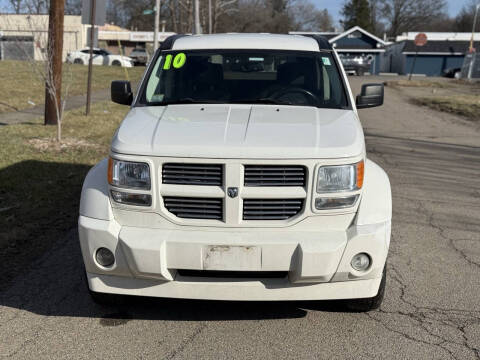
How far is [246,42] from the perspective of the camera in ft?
18.1

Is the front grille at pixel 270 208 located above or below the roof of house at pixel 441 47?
below

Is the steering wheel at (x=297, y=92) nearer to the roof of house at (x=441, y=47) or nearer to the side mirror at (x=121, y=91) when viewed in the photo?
the side mirror at (x=121, y=91)

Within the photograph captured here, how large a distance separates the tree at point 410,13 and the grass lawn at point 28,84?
7664 centimetres

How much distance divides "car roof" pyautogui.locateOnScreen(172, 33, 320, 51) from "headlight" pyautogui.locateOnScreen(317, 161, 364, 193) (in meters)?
2.09

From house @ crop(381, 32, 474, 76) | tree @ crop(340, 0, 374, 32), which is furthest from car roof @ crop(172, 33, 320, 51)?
tree @ crop(340, 0, 374, 32)

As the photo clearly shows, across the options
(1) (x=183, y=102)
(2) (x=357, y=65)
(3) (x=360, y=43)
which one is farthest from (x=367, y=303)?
(3) (x=360, y=43)

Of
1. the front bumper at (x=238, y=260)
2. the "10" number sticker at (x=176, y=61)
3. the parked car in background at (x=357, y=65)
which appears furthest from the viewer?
the parked car in background at (x=357, y=65)

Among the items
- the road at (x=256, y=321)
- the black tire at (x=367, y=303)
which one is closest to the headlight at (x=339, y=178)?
the black tire at (x=367, y=303)

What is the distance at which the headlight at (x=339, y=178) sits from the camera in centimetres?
360

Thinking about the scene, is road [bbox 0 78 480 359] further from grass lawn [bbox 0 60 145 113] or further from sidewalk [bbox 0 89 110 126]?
grass lawn [bbox 0 60 145 113]

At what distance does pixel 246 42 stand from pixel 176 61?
69 cm

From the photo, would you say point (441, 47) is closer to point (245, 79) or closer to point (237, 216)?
point (245, 79)

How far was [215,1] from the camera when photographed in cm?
5434

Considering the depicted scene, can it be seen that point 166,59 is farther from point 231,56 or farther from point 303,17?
point 303,17
